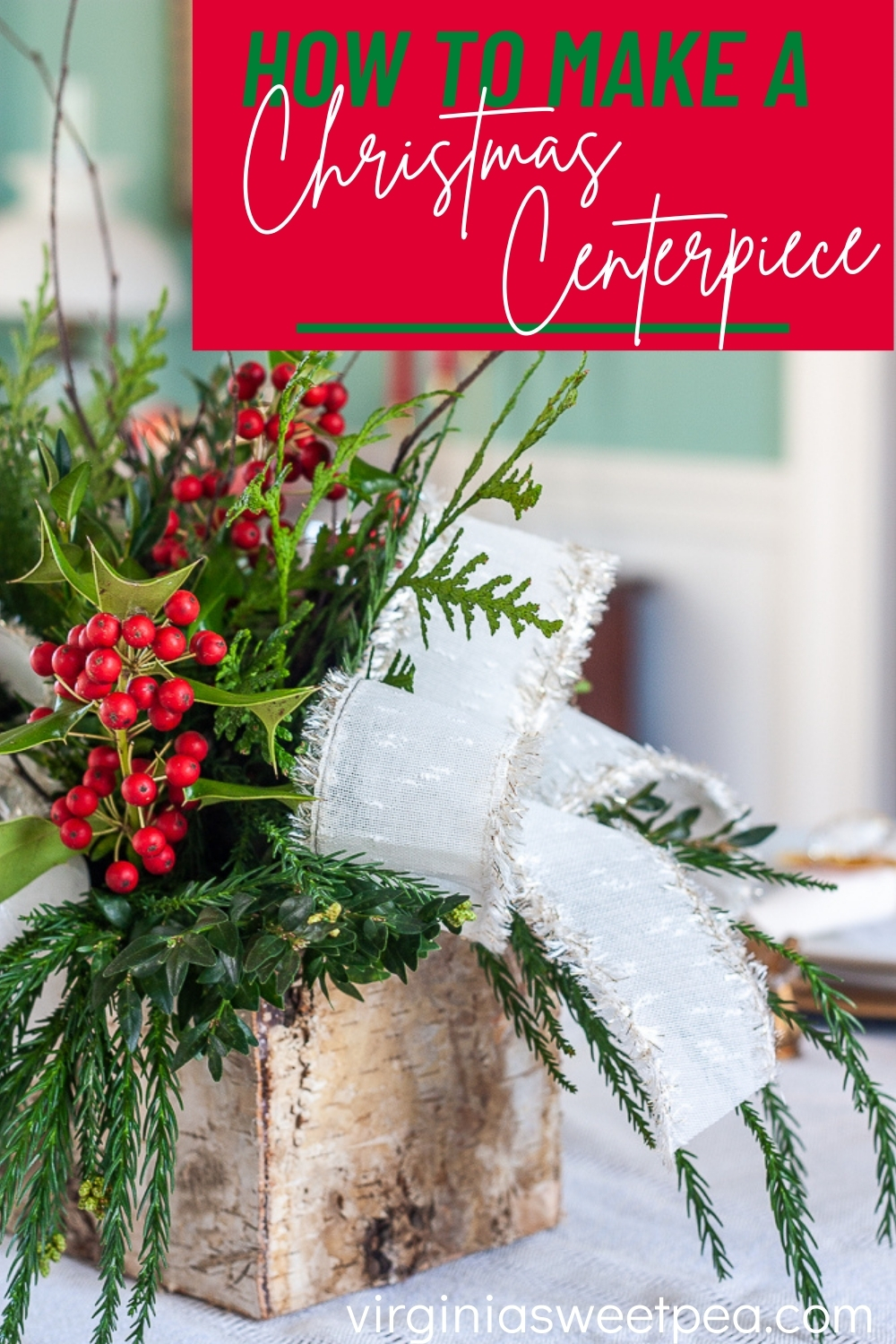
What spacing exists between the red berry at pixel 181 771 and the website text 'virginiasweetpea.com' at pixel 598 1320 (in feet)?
0.66

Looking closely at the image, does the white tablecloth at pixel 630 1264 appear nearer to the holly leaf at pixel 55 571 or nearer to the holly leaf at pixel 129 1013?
the holly leaf at pixel 129 1013

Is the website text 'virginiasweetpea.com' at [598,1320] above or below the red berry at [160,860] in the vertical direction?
below

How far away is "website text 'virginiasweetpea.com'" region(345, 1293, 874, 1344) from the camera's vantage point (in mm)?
489

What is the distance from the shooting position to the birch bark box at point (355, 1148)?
49 cm

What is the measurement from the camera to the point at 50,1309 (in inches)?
19.9

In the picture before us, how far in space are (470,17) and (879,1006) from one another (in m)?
0.52

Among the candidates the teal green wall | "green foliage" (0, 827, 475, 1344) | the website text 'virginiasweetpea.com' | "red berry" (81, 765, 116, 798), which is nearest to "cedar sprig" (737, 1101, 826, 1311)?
the website text 'virginiasweetpea.com'

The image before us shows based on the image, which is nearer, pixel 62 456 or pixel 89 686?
pixel 89 686

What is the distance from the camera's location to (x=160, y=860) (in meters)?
0.47

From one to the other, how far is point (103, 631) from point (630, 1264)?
1.03ft

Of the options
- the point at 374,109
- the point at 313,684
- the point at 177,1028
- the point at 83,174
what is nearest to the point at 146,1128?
the point at 177,1028

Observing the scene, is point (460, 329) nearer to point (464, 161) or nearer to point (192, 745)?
point (464, 161)

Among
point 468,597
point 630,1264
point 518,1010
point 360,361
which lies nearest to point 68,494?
point 468,597

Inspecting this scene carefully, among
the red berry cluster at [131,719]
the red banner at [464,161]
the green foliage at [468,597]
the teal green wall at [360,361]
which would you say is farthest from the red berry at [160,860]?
the teal green wall at [360,361]
